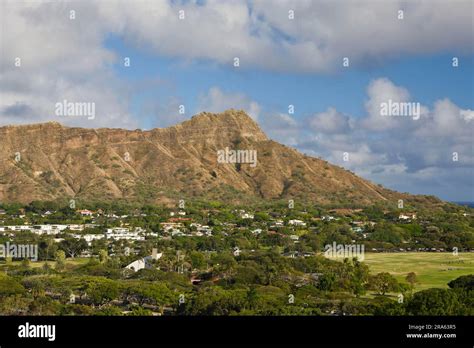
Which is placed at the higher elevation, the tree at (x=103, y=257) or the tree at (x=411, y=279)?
the tree at (x=103, y=257)

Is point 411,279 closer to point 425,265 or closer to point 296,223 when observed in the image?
point 425,265

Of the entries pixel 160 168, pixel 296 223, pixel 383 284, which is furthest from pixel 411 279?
pixel 160 168

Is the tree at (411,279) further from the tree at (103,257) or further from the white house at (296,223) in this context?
the white house at (296,223)

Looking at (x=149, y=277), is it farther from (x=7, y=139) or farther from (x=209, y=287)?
(x=7, y=139)

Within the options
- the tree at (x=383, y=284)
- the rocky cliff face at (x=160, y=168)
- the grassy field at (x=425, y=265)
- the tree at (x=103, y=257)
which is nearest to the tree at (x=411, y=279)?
the grassy field at (x=425, y=265)

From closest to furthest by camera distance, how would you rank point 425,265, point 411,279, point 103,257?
point 411,279, point 103,257, point 425,265

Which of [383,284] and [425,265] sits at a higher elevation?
[383,284]

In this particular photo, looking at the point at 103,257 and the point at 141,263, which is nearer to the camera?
the point at 141,263

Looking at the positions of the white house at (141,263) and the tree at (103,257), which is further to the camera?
the tree at (103,257)
